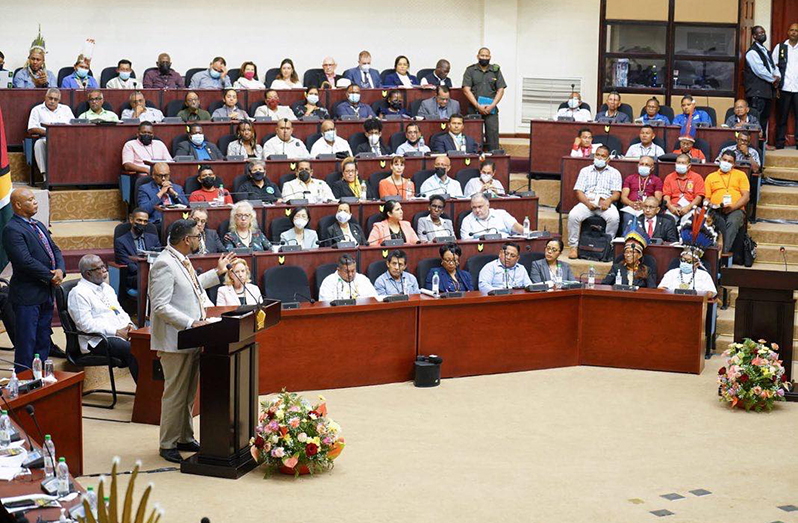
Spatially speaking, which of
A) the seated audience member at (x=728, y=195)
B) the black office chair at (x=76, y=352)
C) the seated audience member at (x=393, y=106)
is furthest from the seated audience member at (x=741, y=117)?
the black office chair at (x=76, y=352)

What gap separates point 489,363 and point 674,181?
374 centimetres

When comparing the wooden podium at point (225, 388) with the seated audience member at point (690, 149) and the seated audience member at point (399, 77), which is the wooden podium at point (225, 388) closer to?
the seated audience member at point (690, 149)

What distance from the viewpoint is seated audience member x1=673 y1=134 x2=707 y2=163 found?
1252 cm

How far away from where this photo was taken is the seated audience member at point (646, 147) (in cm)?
1267

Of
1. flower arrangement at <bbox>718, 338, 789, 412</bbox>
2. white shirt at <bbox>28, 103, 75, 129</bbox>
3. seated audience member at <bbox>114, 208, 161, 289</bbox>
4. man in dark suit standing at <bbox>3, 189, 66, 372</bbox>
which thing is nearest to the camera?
man in dark suit standing at <bbox>3, 189, 66, 372</bbox>

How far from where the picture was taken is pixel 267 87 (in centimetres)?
1451

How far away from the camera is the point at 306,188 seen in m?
11.4

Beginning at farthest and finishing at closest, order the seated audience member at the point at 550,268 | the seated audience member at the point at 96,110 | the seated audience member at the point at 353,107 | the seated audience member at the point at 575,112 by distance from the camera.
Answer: the seated audience member at the point at 575,112 < the seated audience member at the point at 353,107 < the seated audience member at the point at 96,110 < the seated audience member at the point at 550,268

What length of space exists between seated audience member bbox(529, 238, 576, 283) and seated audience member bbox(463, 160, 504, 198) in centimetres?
189

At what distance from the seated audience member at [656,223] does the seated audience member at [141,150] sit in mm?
4760

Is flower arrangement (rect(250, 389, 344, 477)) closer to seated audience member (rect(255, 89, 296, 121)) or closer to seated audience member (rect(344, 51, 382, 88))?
seated audience member (rect(255, 89, 296, 121))

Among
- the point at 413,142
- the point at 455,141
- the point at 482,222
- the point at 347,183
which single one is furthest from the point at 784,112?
the point at 347,183

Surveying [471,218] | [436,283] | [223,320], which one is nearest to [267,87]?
[471,218]

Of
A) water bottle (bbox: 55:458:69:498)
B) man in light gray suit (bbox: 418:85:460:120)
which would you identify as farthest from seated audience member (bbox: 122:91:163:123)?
water bottle (bbox: 55:458:69:498)
